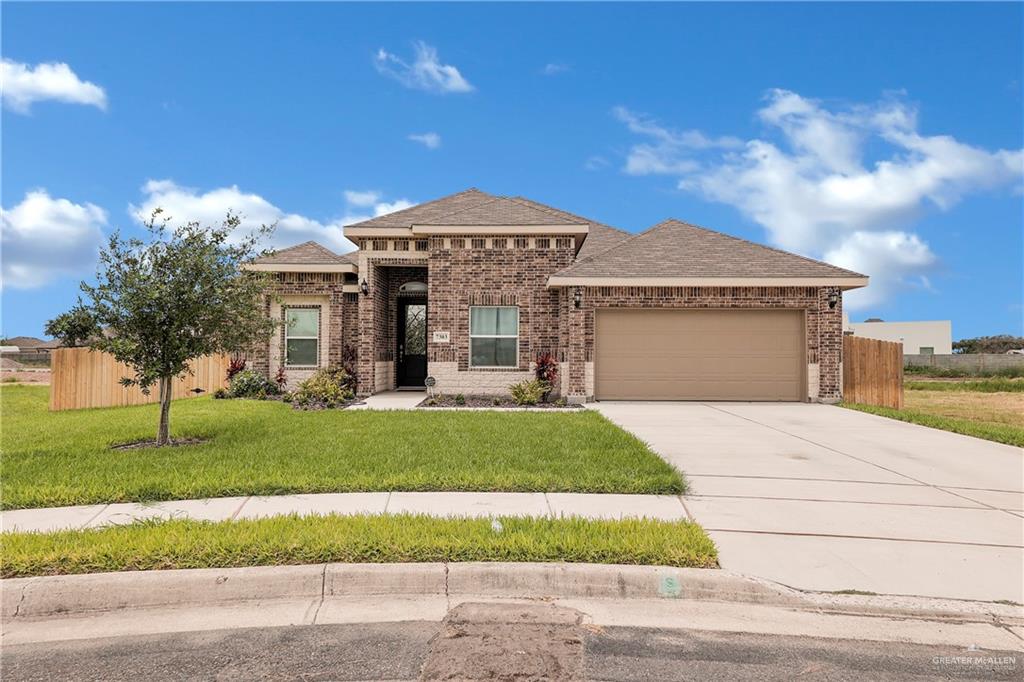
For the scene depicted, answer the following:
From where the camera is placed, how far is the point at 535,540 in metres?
4.53

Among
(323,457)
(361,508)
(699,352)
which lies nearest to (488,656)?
(361,508)

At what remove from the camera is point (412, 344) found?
1828 centimetres

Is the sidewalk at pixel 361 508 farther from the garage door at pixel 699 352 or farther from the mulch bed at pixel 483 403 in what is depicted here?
the garage door at pixel 699 352

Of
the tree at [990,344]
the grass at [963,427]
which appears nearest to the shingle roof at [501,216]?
the grass at [963,427]

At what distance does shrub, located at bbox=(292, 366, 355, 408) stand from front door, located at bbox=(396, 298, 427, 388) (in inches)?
129

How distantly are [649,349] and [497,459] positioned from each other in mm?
8558

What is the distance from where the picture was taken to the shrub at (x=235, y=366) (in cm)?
1619

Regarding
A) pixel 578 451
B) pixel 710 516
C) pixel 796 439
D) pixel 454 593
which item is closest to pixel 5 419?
pixel 578 451

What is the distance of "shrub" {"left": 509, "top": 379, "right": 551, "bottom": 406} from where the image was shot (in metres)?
14.2

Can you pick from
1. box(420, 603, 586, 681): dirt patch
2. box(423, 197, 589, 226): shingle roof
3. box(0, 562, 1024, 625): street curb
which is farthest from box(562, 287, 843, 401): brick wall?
box(420, 603, 586, 681): dirt patch

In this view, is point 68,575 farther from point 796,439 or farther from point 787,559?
point 796,439

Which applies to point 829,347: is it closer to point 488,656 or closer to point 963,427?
point 963,427

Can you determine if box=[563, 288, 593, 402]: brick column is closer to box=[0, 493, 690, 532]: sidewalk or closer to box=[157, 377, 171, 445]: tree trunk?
box=[0, 493, 690, 532]: sidewalk

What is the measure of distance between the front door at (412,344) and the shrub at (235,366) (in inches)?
169
